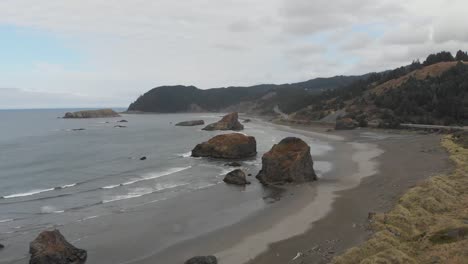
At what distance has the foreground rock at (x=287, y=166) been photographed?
40691mm

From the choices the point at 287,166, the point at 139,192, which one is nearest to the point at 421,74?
the point at 287,166

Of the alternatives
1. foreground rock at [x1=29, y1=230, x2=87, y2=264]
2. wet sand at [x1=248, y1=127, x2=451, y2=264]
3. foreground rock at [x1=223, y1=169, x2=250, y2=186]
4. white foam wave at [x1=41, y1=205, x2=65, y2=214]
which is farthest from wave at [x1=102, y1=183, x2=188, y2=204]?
wet sand at [x1=248, y1=127, x2=451, y2=264]

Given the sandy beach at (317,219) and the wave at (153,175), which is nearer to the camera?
the sandy beach at (317,219)

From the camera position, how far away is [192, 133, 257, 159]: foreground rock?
61.1m

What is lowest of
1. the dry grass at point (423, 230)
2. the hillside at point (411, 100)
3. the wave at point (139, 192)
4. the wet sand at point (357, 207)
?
the wave at point (139, 192)

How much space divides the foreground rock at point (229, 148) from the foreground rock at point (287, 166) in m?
18.7

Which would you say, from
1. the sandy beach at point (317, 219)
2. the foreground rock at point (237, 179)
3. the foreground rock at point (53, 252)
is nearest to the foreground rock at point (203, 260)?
the sandy beach at point (317, 219)

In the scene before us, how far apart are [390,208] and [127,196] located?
23059 millimetres

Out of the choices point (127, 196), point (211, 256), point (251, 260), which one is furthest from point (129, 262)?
point (127, 196)

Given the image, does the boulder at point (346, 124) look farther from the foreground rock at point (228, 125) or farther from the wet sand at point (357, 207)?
the wet sand at point (357, 207)

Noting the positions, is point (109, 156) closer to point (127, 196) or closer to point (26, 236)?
point (127, 196)

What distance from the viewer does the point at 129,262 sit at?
22141mm

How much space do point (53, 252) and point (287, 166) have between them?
24589mm

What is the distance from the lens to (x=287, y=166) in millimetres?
40875
